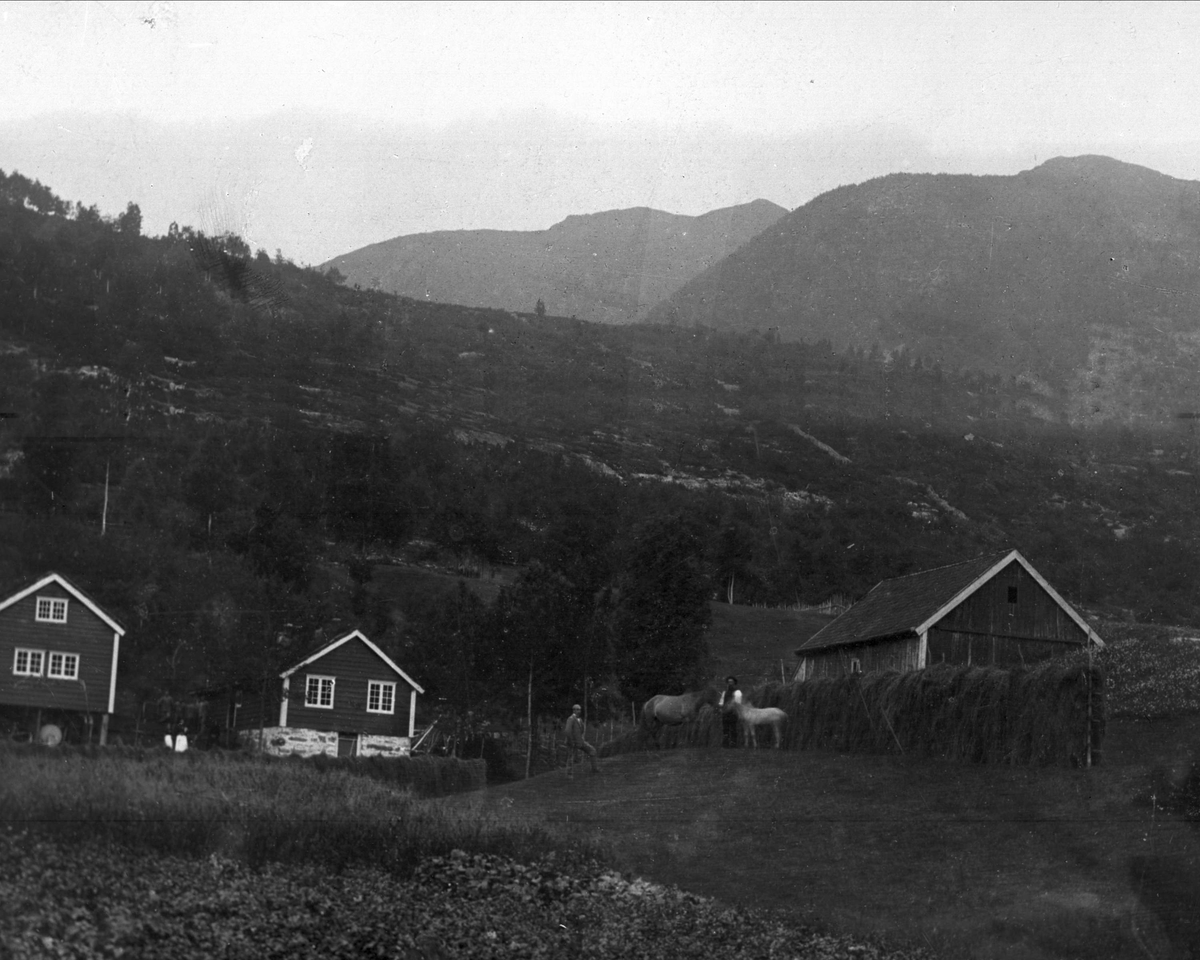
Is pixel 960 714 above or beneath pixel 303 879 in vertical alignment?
above

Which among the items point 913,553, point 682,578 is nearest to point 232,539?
point 682,578

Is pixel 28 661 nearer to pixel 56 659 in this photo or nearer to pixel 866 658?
pixel 56 659

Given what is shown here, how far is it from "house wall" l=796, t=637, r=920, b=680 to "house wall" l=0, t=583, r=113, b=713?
26.2 meters

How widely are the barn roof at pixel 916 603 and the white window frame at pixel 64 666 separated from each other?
3098 centimetres

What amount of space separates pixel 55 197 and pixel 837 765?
1460 inches

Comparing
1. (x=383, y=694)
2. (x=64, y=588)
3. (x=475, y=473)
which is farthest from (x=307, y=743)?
(x=475, y=473)

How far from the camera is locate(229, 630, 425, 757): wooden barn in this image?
29766mm

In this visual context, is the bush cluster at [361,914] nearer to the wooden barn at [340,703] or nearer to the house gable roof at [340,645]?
the wooden barn at [340,703]

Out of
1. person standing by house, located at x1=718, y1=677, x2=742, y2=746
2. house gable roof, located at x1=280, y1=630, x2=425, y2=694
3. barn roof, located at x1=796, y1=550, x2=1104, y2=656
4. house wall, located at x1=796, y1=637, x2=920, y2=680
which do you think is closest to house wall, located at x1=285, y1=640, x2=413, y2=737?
house gable roof, located at x1=280, y1=630, x2=425, y2=694

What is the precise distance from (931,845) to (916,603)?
23769mm

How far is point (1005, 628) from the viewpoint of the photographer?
47.7 meters

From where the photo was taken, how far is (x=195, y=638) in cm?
2959

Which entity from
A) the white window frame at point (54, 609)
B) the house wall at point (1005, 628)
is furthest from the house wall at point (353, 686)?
the house wall at point (1005, 628)

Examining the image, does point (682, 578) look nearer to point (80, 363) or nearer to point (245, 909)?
point (80, 363)
